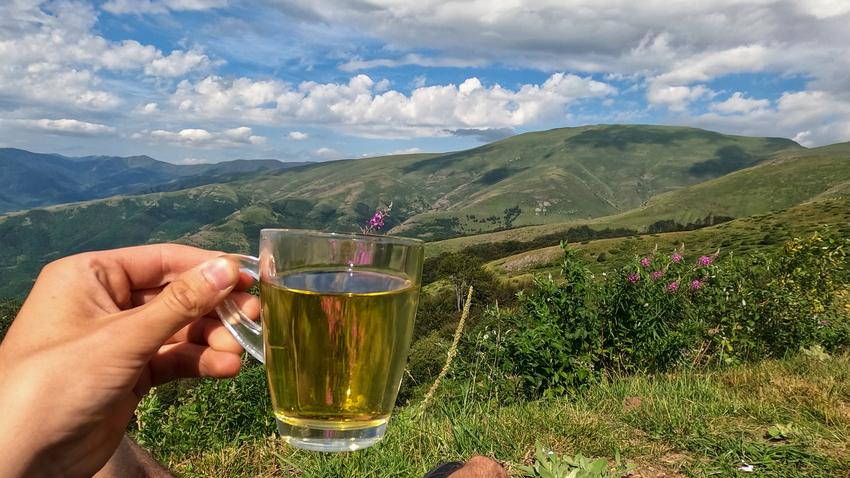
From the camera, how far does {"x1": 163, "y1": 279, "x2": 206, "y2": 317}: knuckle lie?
1.69 m

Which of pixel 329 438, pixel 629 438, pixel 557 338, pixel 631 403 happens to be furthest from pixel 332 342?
pixel 557 338

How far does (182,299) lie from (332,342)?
1.75 ft

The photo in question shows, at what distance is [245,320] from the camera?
74.5 inches

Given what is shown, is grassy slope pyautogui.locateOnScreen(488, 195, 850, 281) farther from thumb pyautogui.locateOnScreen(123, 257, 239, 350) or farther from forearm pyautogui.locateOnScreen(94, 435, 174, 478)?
thumb pyautogui.locateOnScreen(123, 257, 239, 350)

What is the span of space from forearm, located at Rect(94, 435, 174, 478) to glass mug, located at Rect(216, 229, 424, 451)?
1.04 m

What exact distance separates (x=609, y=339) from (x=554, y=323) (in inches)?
31.8

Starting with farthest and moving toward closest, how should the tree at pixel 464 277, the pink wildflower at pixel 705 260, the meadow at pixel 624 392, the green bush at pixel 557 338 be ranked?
1. the tree at pixel 464 277
2. the pink wildflower at pixel 705 260
3. the green bush at pixel 557 338
4. the meadow at pixel 624 392

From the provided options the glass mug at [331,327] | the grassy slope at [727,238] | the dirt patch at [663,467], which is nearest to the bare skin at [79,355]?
the glass mug at [331,327]

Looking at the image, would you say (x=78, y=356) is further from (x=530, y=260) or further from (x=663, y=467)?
(x=530, y=260)

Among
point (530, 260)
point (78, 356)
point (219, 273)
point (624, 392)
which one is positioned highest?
point (219, 273)

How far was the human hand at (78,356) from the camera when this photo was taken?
1.62m

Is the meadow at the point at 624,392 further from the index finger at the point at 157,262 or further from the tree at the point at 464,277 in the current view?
the tree at the point at 464,277

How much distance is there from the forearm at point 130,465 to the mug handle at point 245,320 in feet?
2.73

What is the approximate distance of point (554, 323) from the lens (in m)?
6.72
